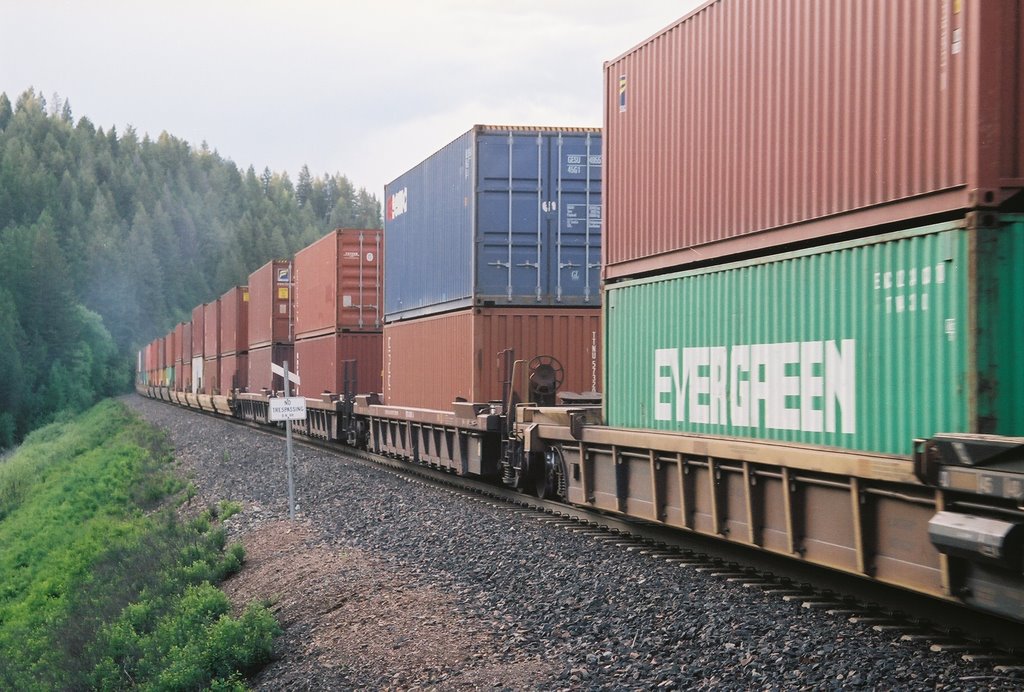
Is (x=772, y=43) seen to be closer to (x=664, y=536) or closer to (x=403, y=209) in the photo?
(x=664, y=536)

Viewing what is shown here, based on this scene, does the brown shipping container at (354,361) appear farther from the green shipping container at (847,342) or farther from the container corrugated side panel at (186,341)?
the container corrugated side panel at (186,341)

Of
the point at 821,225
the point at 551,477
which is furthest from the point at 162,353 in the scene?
the point at 821,225

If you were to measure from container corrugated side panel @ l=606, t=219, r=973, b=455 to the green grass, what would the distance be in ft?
13.2

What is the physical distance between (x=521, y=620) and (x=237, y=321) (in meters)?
30.9

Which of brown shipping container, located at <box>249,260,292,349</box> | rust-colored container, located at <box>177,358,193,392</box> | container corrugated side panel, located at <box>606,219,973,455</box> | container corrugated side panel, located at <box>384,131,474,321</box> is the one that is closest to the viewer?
container corrugated side panel, located at <box>606,219,973,455</box>

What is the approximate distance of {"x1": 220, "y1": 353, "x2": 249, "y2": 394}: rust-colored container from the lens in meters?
36.7

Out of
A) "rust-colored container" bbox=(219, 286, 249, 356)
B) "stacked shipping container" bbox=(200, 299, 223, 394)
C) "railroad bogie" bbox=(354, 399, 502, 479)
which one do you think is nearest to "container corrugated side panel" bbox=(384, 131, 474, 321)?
"railroad bogie" bbox=(354, 399, 502, 479)

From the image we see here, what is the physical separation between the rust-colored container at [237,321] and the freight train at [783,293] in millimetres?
22911

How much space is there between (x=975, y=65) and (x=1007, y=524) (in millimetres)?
2589

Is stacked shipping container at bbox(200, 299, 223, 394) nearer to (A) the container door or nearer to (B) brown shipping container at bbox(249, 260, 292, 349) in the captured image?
(B) brown shipping container at bbox(249, 260, 292, 349)

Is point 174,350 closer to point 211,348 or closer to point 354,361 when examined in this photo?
point 211,348

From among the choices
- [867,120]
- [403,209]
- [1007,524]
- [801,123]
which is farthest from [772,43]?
[403,209]

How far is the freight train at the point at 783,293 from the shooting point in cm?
634

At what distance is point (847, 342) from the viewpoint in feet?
24.6
